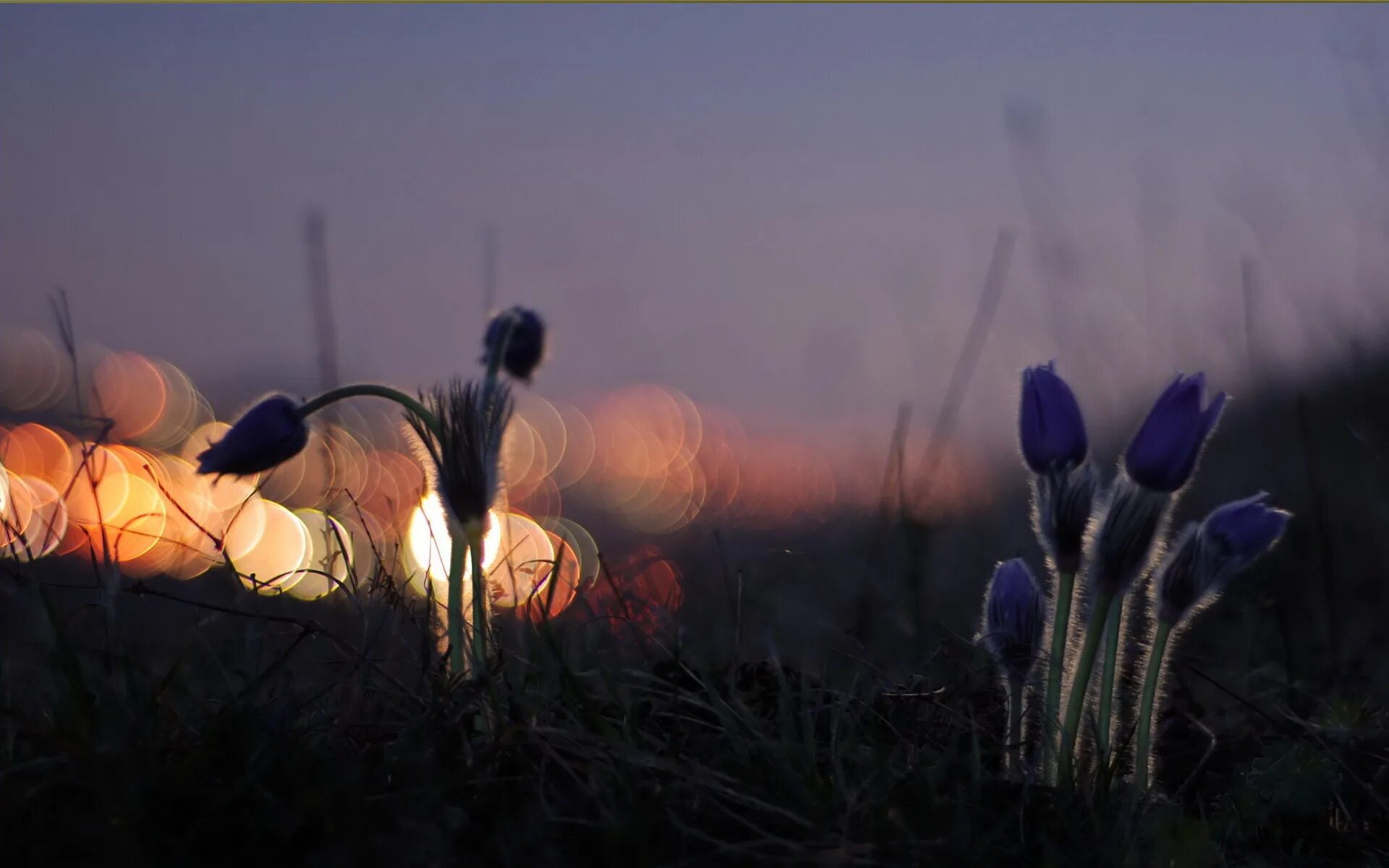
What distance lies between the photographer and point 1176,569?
207 centimetres

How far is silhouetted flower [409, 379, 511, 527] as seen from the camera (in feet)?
6.84

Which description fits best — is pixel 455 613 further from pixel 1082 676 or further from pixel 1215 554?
pixel 1215 554

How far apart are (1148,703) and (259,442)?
1.55 meters

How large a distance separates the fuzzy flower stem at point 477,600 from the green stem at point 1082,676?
88cm

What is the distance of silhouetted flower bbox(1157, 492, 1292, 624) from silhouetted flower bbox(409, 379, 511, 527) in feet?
3.80

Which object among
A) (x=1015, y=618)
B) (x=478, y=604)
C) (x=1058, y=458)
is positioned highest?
(x=1058, y=458)

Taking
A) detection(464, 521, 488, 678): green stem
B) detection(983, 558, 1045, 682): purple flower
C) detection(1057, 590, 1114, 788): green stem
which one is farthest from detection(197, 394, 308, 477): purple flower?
detection(1057, 590, 1114, 788): green stem

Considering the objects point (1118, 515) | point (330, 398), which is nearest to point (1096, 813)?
point (1118, 515)

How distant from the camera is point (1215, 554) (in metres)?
2.05

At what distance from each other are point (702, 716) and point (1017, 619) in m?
0.58

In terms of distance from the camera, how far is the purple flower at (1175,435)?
191cm

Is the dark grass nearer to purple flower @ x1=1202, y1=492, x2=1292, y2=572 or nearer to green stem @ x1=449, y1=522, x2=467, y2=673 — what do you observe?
green stem @ x1=449, y1=522, x2=467, y2=673

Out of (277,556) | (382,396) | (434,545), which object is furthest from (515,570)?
(277,556)

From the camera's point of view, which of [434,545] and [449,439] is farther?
[434,545]
